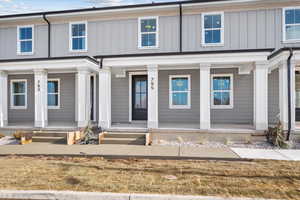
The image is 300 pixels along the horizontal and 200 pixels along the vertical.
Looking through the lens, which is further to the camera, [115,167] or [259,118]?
[259,118]

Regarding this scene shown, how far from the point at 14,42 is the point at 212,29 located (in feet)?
34.0

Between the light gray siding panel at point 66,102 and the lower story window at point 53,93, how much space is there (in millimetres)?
210

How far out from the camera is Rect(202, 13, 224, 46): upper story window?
9.34m

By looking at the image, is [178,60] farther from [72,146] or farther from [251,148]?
[72,146]

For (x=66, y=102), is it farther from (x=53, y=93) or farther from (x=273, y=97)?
(x=273, y=97)

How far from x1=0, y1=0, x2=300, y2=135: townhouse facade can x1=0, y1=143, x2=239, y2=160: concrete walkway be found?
146 cm

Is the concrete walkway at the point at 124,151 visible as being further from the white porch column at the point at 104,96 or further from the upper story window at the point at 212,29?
the upper story window at the point at 212,29

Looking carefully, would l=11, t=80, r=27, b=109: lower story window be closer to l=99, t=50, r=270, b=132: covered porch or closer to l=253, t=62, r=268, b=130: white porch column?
l=99, t=50, r=270, b=132: covered porch

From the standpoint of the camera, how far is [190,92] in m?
9.59

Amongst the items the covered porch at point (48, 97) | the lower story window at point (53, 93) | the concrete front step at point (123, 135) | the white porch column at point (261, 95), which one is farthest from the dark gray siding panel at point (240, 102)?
the lower story window at point (53, 93)

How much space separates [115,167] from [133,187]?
49.8 inches

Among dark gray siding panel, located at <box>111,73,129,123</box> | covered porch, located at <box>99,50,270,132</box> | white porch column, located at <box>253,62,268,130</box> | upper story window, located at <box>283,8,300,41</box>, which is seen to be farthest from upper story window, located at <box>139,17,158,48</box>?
upper story window, located at <box>283,8,300,41</box>

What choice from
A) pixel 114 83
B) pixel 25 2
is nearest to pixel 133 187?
pixel 114 83

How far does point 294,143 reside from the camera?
7.00m
